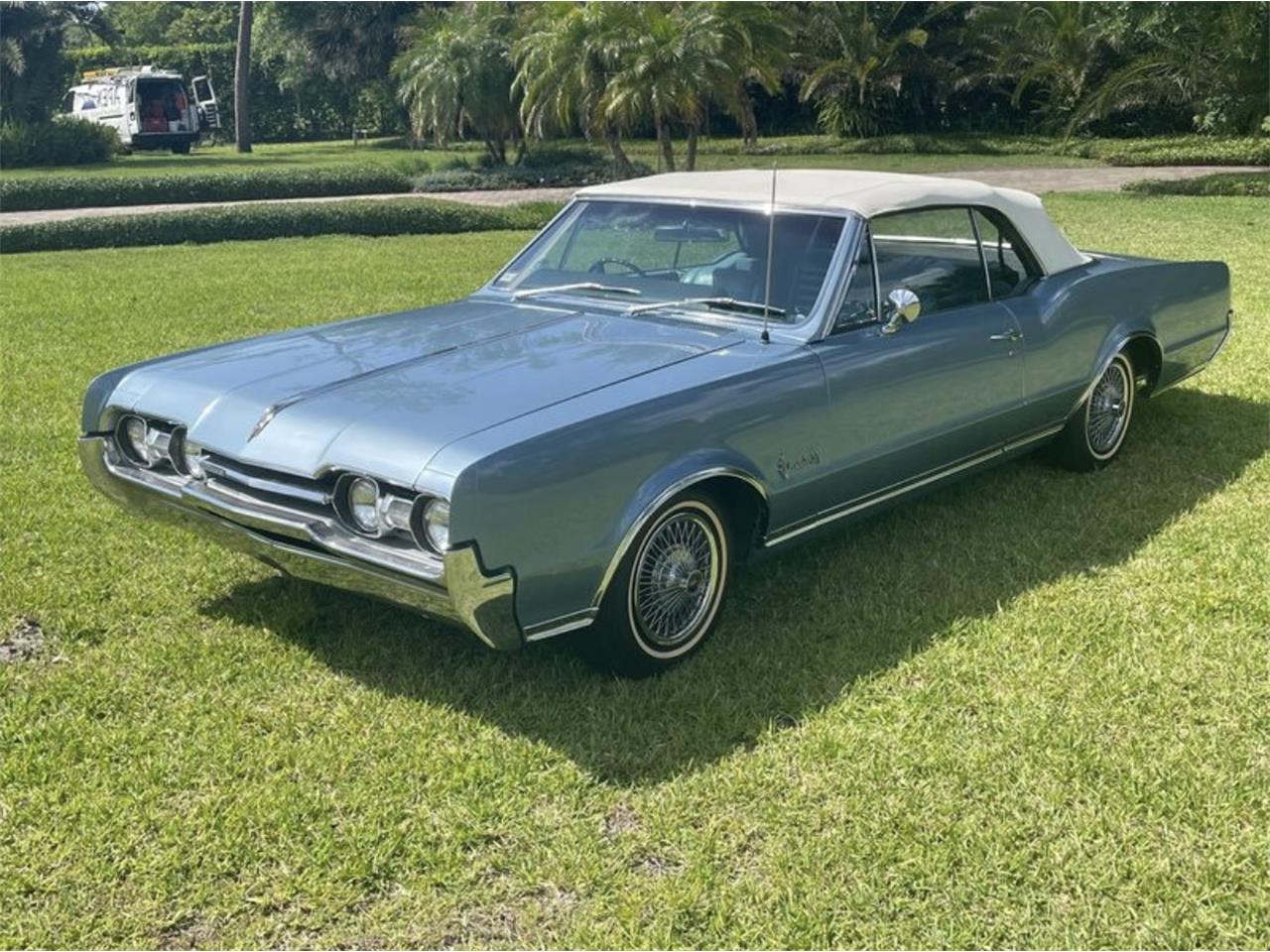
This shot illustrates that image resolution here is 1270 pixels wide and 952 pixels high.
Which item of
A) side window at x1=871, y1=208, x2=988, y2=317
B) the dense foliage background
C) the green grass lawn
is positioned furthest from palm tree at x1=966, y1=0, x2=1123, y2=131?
the green grass lawn

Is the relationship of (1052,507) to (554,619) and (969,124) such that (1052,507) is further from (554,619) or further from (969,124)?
(969,124)

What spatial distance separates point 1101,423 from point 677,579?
9.26ft

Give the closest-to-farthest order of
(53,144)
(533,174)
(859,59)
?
1. (533,174)
2. (53,144)
3. (859,59)

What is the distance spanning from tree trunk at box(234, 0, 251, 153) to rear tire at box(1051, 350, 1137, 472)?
3132 centimetres

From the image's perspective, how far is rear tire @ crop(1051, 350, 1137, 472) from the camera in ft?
17.8

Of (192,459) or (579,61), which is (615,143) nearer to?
(579,61)

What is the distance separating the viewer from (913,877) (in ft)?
9.14

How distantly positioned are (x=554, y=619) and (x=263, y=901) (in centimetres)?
102

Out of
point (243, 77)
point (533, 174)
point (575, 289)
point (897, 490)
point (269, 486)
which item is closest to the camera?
point (269, 486)

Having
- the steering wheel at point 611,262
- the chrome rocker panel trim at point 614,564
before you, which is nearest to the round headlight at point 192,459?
the chrome rocker panel trim at point 614,564

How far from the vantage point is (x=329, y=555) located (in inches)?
133

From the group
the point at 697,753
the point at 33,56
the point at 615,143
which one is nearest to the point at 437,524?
the point at 697,753

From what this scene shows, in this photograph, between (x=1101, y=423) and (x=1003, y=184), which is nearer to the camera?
(x=1101, y=423)

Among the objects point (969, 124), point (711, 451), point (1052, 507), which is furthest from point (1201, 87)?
point (711, 451)
